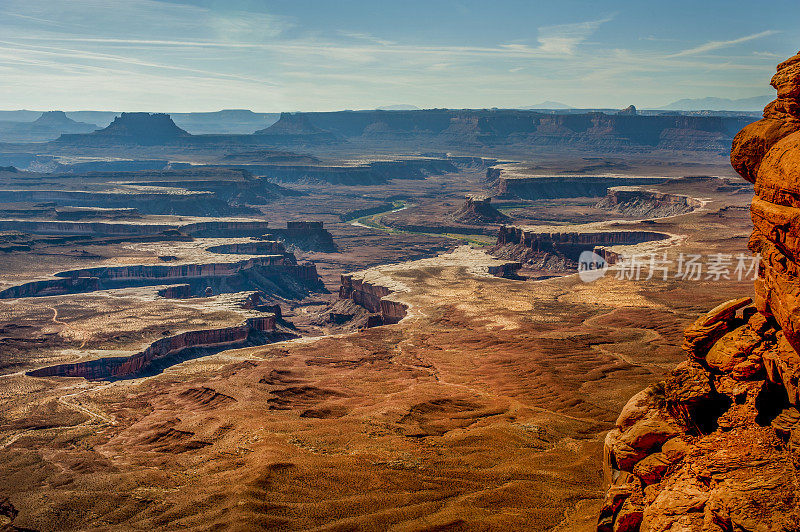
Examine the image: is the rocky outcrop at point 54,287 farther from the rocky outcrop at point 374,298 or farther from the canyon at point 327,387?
the rocky outcrop at point 374,298

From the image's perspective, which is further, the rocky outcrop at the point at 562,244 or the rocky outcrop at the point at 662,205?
the rocky outcrop at the point at 662,205

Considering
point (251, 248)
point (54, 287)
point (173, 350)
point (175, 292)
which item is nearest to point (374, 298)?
point (175, 292)

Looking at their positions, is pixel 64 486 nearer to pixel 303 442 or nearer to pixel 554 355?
pixel 303 442

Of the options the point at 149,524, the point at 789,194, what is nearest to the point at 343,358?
the point at 149,524

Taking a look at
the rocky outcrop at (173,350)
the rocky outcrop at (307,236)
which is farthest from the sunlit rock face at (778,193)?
the rocky outcrop at (307,236)

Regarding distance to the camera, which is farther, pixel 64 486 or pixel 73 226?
pixel 73 226

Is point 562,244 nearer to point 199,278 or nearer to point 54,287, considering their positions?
point 199,278

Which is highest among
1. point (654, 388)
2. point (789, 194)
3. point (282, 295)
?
point (789, 194)
